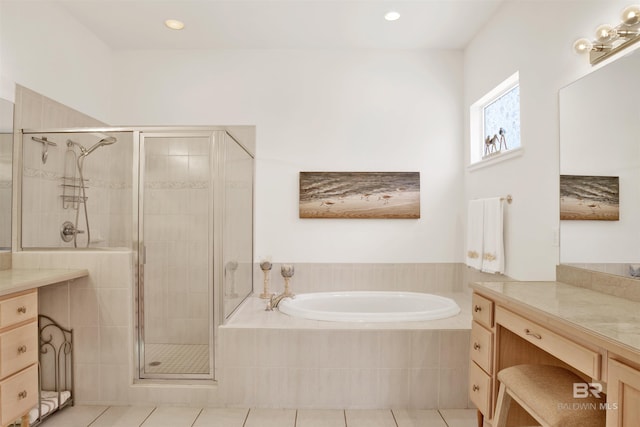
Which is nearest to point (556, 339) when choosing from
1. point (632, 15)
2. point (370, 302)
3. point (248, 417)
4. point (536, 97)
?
point (632, 15)

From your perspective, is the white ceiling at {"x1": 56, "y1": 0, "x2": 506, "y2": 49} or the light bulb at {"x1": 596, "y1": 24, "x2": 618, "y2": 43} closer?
the light bulb at {"x1": 596, "y1": 24, "x2": 618, "y2": 43}

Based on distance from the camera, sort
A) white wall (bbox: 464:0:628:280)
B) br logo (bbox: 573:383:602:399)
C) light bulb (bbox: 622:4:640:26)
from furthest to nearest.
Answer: white wall (bbox: 464:0:628:280) → light bulb (bbox: 622:4:640:26) → br logo (bbox: 573:383:602:399)

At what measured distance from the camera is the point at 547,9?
7.14 feet

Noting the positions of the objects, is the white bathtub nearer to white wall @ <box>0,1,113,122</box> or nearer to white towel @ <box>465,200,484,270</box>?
white towel @ <box>465,200,484,270</box>

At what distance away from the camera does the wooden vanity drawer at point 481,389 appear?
175 cm

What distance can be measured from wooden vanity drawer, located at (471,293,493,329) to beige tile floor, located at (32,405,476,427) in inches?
30.0

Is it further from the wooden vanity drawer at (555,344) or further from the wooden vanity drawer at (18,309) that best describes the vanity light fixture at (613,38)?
the wooden vanity drawer at (18,309)

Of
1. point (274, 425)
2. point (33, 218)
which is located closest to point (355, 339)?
point (274, 425)

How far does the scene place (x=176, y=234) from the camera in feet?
7.94

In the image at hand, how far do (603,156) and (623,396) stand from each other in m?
1.12

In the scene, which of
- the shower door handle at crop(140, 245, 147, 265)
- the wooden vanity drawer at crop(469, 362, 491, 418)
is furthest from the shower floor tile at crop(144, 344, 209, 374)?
the wooden vanity drawer at crop(469, 362, 491, 418)

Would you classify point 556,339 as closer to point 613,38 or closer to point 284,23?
point 613,38

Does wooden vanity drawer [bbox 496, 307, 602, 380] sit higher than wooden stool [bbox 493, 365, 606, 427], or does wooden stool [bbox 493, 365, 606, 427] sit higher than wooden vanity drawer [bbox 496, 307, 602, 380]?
wooden vanity drawer [bbox 496, 307, 602, 380]

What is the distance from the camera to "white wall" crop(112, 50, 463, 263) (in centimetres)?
340
